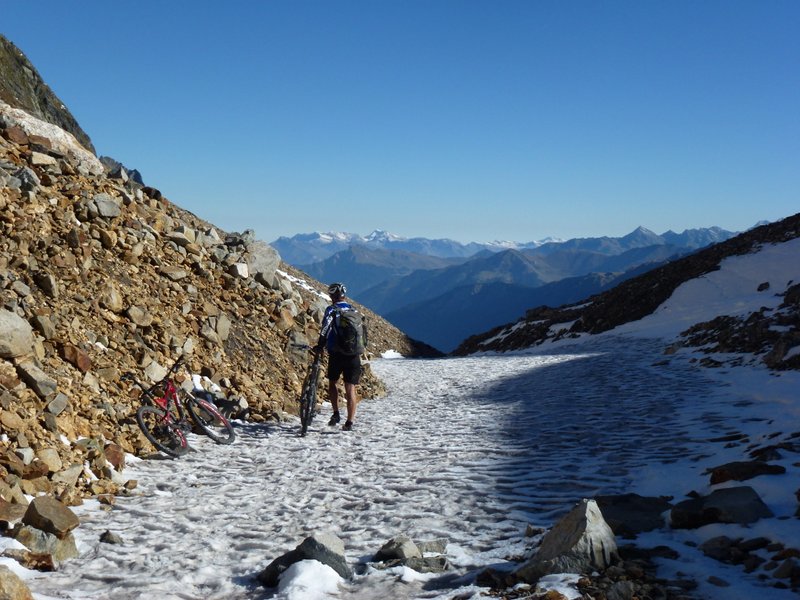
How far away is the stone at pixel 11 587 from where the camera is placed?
4633 mm

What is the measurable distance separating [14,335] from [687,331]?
24.8 meters

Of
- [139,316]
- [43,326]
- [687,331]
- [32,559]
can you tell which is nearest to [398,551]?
[32,559]

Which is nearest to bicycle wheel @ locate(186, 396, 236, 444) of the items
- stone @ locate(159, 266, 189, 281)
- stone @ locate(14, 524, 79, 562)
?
stone @ locate(159, 266, 189, 281)

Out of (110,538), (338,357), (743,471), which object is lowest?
(110,538)

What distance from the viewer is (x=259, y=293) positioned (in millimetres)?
17781

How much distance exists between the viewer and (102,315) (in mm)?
12109

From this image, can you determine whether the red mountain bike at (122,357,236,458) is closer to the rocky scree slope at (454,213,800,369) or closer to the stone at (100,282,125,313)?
the stone at (100,282,125,313)

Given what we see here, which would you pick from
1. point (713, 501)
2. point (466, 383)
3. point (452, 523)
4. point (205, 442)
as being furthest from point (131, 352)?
point (466, 383)

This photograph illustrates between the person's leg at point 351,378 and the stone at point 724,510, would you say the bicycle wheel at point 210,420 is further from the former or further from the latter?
the stone at point 724,510

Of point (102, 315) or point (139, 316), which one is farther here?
point (139, 316)

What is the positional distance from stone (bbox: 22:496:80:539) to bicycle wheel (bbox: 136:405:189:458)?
12.0ft

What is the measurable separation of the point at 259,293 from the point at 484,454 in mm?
9541

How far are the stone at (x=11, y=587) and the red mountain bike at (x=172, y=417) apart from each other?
5423 millimetres

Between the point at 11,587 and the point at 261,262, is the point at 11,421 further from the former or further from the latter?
the point at 261,262
